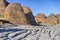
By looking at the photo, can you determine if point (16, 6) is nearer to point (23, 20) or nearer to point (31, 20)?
point (23, 20)

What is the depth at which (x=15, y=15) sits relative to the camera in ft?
168

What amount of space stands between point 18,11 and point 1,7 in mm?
11870

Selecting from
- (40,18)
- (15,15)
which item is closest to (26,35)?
(15,15)

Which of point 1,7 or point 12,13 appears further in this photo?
point 1,7

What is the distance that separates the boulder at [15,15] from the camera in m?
49.7

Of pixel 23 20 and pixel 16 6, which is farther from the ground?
pixel 16 6

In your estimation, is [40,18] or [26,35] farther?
[40,18]

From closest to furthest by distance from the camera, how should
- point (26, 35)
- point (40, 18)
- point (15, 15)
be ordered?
point (26, 35) → point (15, 15) → point (40, 18)

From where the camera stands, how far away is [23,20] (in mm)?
51156

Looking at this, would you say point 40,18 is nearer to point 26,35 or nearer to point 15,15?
point 15,15

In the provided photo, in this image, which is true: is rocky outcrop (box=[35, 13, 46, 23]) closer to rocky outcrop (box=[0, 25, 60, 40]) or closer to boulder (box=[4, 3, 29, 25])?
boulder (box=[4, 3, 29, 25])

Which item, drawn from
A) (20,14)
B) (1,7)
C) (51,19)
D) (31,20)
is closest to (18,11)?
(20,14)

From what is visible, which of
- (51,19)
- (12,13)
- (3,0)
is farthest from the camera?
(51,19)

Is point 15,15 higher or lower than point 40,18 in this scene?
lower
